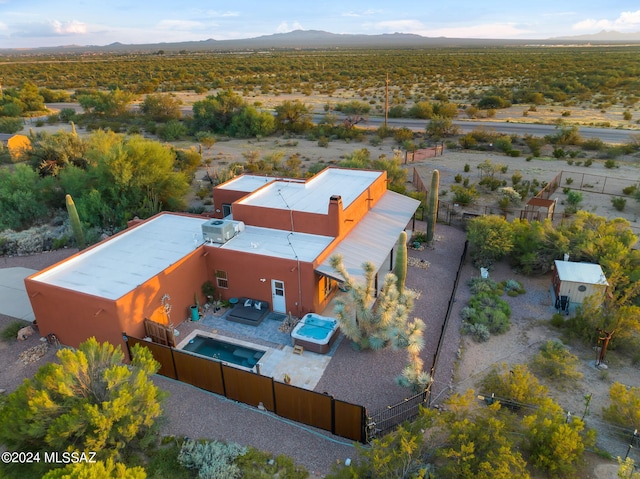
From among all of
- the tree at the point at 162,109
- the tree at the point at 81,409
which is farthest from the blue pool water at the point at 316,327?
the tree at the point at 162,109

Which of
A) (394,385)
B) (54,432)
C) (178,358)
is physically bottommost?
(394,385)

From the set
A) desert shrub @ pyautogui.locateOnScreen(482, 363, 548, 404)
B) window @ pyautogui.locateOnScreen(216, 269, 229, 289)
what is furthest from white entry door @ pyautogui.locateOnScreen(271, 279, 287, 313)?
desert shrub @ pyautogui.locateOnScreen(482, 363, 548, 404)

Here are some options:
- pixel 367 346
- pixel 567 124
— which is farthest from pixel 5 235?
pixel 567 124

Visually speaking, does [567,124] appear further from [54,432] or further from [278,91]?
[54,432]

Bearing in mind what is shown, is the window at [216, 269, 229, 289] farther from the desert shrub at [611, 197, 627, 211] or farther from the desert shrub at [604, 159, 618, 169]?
the desert shrub at [604, 159, 618, 169]

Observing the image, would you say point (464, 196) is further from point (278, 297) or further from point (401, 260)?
point (278, 297)

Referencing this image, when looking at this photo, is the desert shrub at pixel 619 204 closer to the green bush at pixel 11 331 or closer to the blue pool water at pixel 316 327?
the blue pool water at pixel 316 327
